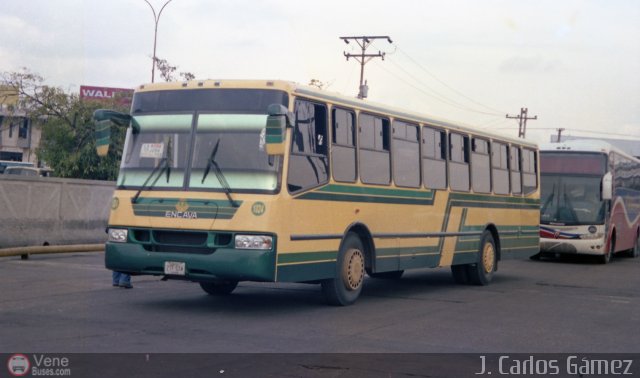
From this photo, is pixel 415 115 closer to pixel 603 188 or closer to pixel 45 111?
pixel 603 188

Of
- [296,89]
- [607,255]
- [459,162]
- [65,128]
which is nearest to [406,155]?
[459,162]

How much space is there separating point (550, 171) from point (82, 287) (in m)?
15.3

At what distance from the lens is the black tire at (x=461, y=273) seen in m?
17.1

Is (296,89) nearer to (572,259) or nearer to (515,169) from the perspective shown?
(515,169)

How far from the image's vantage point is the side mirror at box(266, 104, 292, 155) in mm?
10711

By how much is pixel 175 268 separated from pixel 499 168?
8.91m

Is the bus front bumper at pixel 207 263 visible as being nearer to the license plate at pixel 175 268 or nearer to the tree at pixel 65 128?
the license plate at pixel 175 268

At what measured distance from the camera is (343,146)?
12453 millimetres

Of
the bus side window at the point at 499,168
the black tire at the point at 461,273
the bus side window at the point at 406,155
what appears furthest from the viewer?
the bus side window at the point at 499,168

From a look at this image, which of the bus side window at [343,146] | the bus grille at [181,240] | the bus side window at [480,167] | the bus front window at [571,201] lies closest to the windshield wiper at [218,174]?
the bus grille at [181,240]

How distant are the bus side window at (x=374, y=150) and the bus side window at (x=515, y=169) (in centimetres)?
573

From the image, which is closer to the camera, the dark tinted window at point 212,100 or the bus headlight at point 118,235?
the dark tinted window at point 212,100
